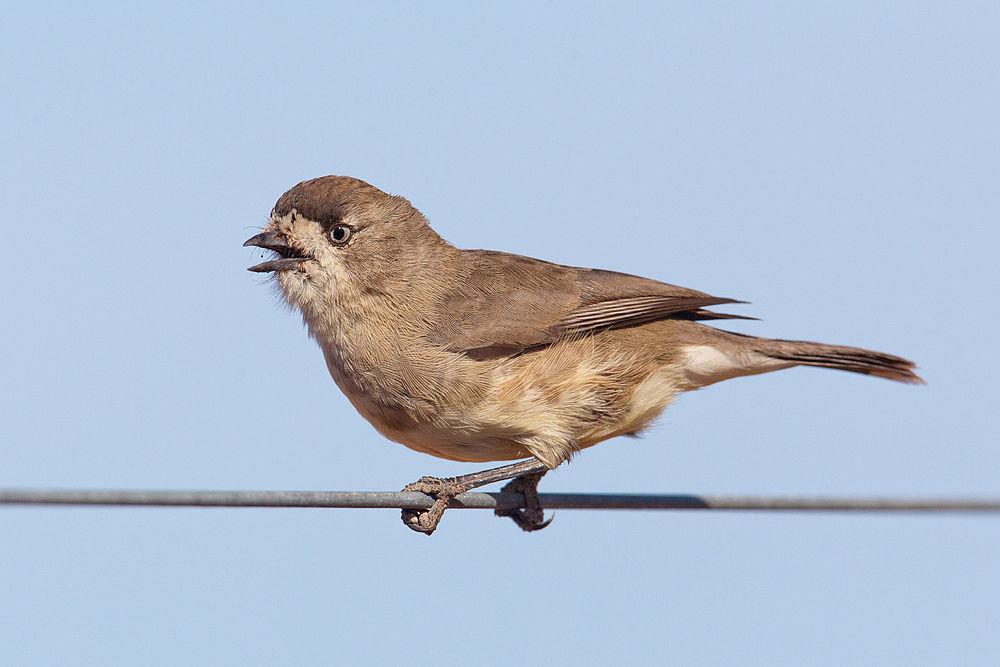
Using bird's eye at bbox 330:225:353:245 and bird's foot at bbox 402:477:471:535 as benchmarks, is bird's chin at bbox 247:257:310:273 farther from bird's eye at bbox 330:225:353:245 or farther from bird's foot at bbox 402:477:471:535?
bird's foot at bbox 402:477:471:535

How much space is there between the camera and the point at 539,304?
6.48 m

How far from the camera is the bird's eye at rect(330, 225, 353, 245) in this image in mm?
6398

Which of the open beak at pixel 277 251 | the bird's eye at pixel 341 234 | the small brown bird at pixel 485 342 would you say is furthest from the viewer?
the bird's eye at pixel 341 234

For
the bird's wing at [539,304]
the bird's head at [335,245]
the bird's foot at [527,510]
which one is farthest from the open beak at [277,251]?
the bird's foot at [527,510]

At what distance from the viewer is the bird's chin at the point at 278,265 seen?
20.2 feet

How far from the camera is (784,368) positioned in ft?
22.1

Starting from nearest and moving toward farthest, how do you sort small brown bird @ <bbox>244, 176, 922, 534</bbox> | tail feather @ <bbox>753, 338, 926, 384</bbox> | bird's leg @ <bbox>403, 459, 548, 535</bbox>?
bird's leg @ <bbox>403, 459, 548, 535</bbox> → small brown bird @ <bbox>244, 176, 922, 534</bbox> → tail feather @ <bbox>753, 338, 926, 384</bbox>

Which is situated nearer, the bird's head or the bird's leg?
the bird's leg

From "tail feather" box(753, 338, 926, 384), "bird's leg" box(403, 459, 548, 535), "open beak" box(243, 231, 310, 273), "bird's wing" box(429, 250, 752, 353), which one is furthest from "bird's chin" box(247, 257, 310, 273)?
"tail feather" box(753, 338, 926, 384)

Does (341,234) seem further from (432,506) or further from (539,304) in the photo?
(432,506)

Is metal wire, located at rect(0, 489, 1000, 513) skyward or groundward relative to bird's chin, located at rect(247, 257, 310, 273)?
groundward

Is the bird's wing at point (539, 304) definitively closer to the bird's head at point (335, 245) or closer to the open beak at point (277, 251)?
the bird's head at point (335, 245)

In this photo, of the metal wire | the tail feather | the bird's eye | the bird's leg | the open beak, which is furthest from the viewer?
the tail feather

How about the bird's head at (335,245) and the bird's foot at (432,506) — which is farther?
the bird's head at (335,245)
